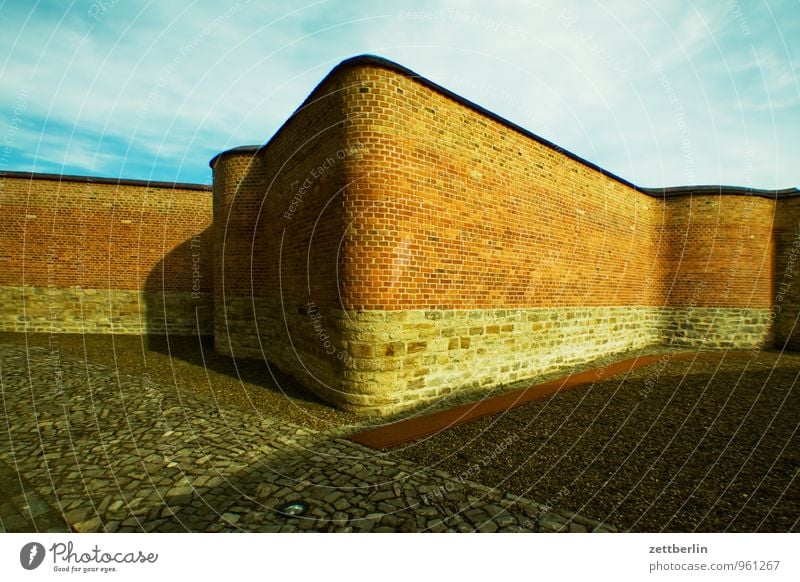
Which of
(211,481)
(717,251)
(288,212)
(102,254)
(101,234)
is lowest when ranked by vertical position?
(211,481)

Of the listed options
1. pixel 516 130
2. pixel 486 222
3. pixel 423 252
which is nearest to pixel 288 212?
pixel 423 252

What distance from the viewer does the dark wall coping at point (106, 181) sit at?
12.6 m

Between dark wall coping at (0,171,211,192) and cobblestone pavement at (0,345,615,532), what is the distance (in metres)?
9.86

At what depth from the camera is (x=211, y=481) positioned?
367cm

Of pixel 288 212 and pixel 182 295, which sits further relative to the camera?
pixel 182 295

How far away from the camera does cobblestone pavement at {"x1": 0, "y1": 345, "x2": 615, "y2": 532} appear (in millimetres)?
3041

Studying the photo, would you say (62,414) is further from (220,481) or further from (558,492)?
(558,492)

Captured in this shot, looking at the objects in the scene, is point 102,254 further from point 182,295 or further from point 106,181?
point 182,295

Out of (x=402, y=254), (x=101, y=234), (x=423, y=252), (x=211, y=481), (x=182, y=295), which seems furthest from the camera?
(x=182, y=295)

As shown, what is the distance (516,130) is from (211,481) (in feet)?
27.5

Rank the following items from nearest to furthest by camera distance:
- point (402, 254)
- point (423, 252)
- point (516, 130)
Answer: point (402, 254) → point (423, 252) → point (516, 130)

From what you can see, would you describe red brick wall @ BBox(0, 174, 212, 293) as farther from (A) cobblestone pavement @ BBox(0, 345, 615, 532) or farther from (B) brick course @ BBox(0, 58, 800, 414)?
(A) cobblestone pavement @ BBox(0, 345, 615, 532)

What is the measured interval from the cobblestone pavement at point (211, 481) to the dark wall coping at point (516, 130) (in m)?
5.90

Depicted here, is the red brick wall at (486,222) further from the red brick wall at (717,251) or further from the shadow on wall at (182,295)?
the shadow on wall at (182,295)
